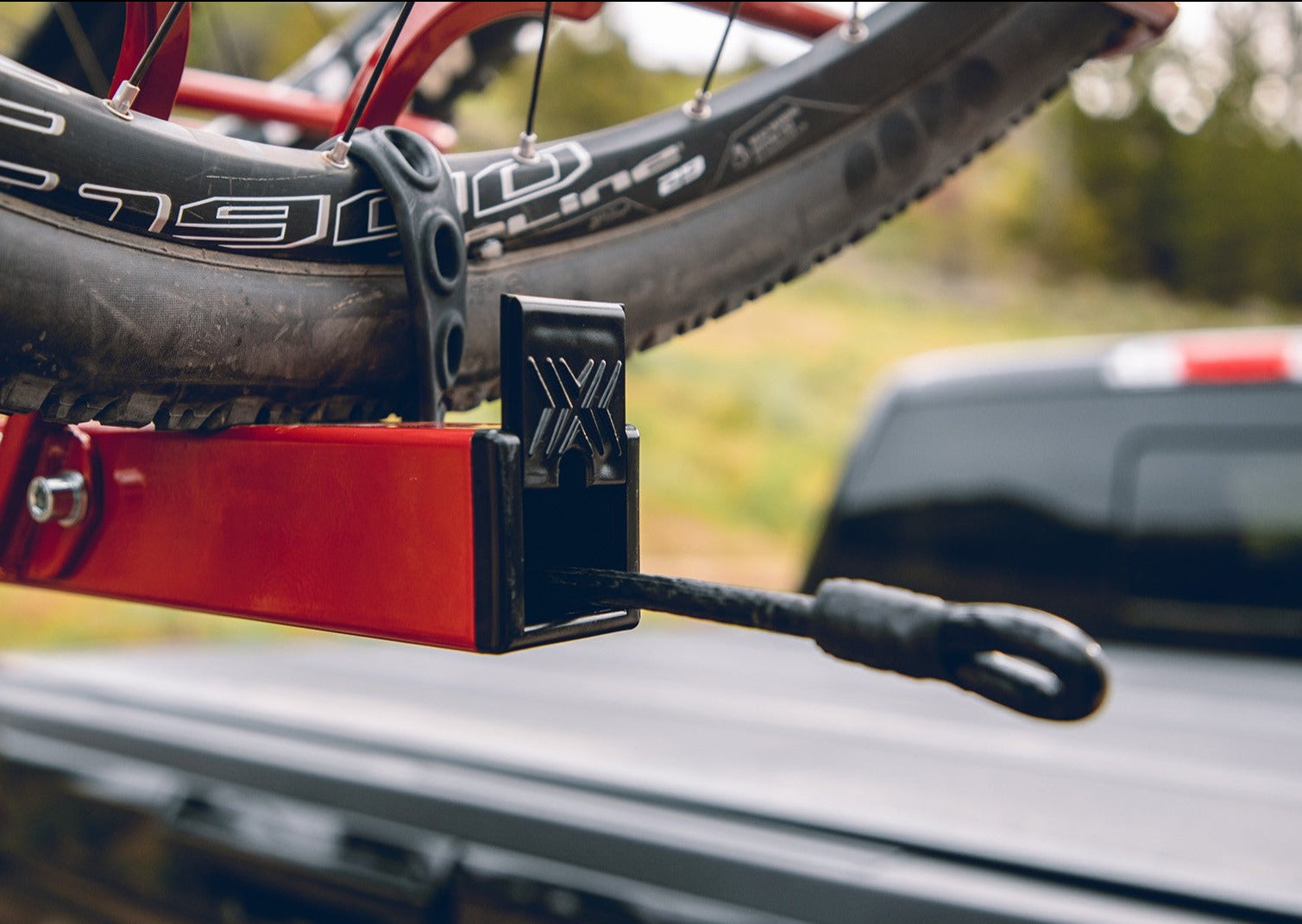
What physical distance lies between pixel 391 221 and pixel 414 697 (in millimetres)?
1451

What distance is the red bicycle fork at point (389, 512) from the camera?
2.71ft

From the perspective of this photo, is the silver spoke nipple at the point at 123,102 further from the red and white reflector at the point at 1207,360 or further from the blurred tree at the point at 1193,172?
the blurred tree at the point at 1193,172

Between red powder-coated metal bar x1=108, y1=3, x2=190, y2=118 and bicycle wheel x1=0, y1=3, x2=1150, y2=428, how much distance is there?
0.33 ft

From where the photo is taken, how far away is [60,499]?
1081 millimetres

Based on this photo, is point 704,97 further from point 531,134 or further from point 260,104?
point 260,104

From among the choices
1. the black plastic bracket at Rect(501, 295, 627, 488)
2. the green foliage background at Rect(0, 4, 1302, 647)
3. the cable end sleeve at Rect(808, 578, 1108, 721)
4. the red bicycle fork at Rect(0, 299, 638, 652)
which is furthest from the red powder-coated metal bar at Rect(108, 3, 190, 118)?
the green foliage background at Rect(0, 4, 1302, 647)

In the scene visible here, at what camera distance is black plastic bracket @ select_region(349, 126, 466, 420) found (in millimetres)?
988

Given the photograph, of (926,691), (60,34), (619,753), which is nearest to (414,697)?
(619,753)

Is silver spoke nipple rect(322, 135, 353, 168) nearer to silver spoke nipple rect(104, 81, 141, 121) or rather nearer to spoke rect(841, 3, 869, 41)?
silver spoke nipple rect(104, 81, 141, 121)

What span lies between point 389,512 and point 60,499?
37 cm

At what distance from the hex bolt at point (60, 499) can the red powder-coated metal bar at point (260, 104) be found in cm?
81

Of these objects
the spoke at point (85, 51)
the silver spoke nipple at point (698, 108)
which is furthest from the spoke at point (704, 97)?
the spoke at point (85, 51)

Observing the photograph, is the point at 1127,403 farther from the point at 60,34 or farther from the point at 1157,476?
→ the point at 60,34

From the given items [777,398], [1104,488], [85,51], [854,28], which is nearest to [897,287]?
[777,398]
